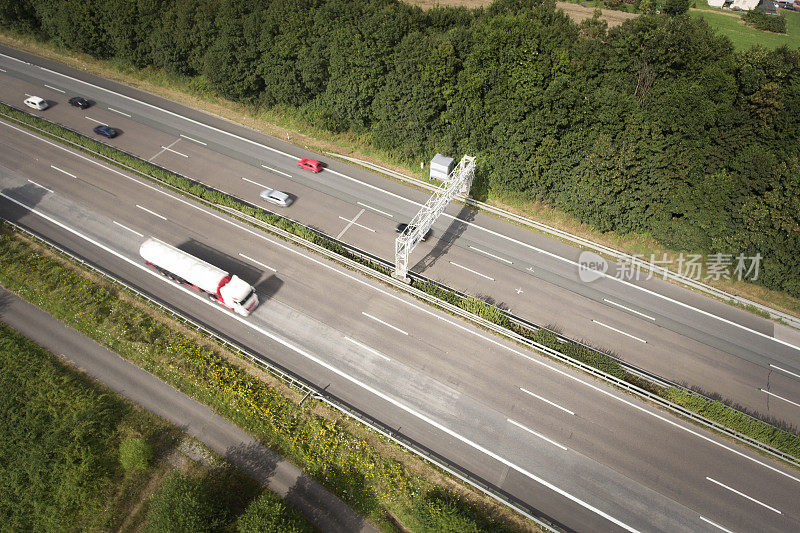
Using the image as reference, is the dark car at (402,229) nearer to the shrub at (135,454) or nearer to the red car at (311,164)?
the red car at (311,164)

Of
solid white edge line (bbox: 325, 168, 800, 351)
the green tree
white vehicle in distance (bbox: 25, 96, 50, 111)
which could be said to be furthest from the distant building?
the green tree

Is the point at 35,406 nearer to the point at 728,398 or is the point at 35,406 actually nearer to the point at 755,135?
the point at 728,398

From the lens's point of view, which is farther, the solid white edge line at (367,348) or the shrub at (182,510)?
the solid white edge line at (367,348)

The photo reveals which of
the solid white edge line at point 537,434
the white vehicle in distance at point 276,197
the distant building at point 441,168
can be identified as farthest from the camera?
the white vehicle in distance at point 276,197

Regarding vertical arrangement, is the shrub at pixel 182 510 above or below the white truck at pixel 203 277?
below

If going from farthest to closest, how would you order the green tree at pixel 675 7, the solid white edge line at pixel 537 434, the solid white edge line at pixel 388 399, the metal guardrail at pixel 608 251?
the green tree at pixel 675 7, the metal guardrail at pixel 608 251, the solid white edge line at pixel 537 434, the solid white edge line at pixel 388 399

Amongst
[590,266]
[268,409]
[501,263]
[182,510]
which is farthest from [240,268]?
[590,266]

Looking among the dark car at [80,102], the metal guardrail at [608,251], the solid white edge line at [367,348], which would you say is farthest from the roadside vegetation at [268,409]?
the dark car at [80,102]
